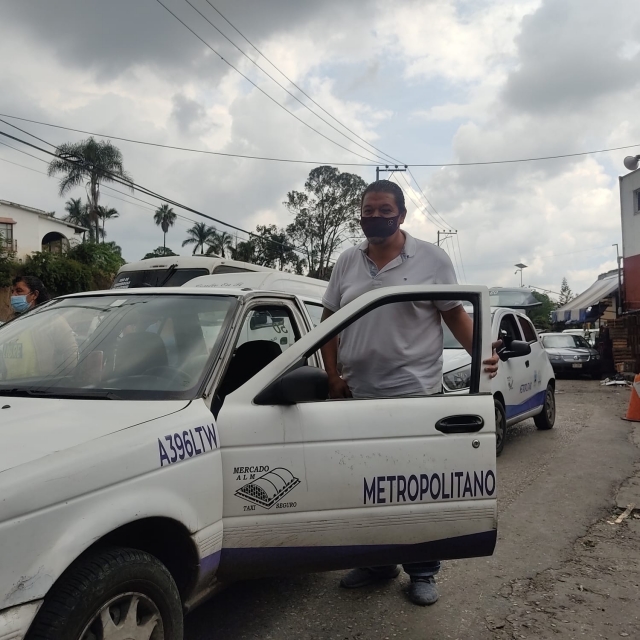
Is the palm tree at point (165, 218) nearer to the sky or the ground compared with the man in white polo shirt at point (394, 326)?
nearer to the sky

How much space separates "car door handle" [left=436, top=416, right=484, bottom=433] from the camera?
2699 mm

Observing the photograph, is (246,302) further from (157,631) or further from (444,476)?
(157,631)

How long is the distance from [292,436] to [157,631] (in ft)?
2.76

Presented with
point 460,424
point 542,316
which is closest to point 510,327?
point 460,424

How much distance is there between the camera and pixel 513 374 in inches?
289

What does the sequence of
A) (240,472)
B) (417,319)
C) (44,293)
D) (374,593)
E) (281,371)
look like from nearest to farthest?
(240,472)
(281,371)
(417,319)
(374,593)
(44,293)

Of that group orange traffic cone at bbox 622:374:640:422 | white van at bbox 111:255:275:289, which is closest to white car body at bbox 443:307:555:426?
orange traffic cone at bbox 622:374:640:422

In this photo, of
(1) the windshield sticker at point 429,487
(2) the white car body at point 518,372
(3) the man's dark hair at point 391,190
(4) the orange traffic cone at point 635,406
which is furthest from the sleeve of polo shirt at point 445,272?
(4) the orange traffic cone at point 635,406

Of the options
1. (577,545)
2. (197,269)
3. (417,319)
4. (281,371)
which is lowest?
(577,545)

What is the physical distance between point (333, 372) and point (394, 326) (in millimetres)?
459

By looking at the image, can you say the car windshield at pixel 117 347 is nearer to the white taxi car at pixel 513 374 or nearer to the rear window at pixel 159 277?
the white taxi car at pixel 513 374

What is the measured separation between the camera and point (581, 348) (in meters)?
19.8

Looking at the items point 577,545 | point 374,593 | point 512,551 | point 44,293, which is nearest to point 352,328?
point 374,593

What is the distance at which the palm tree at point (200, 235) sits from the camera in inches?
2489
